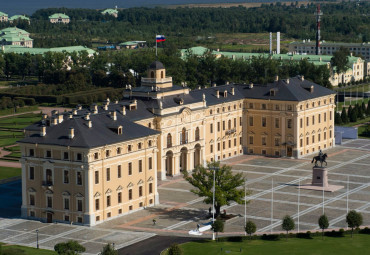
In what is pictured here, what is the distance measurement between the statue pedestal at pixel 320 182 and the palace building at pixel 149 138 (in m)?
19.3

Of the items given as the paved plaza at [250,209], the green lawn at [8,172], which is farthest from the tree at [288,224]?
the green lawn at [8,172]

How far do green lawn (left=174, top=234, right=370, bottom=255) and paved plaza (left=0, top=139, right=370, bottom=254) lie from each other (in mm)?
5176

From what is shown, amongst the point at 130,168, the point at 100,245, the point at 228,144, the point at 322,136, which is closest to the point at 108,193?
the point at 130,168

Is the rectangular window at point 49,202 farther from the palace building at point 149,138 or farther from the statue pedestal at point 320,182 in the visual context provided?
the statue pedestal at point 320,182

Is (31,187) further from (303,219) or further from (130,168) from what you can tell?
(303,219)

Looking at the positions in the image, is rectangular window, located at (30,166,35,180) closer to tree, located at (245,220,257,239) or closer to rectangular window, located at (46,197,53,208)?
rectangular window, located at (46,197,53,208)

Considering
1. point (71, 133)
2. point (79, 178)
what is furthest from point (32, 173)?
point (71, 133)

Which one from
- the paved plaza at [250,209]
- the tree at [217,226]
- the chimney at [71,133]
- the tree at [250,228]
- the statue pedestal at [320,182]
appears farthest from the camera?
the statue pedestal at [320,182]

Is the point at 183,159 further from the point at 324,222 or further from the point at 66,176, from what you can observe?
the point at 324,222

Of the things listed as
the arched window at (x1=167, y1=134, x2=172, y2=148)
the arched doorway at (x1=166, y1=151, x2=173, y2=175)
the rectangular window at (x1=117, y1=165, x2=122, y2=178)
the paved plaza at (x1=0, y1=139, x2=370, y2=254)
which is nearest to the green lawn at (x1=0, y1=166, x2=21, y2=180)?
the paved plaza at (x1=0, y1=139, x2=370, y2=254)

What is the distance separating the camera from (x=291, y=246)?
85.1 metres

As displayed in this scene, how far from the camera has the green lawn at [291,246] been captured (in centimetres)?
8294

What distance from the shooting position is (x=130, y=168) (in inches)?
3964

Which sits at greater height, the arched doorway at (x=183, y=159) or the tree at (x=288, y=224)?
the arched doorway at (x=183, y=159)
